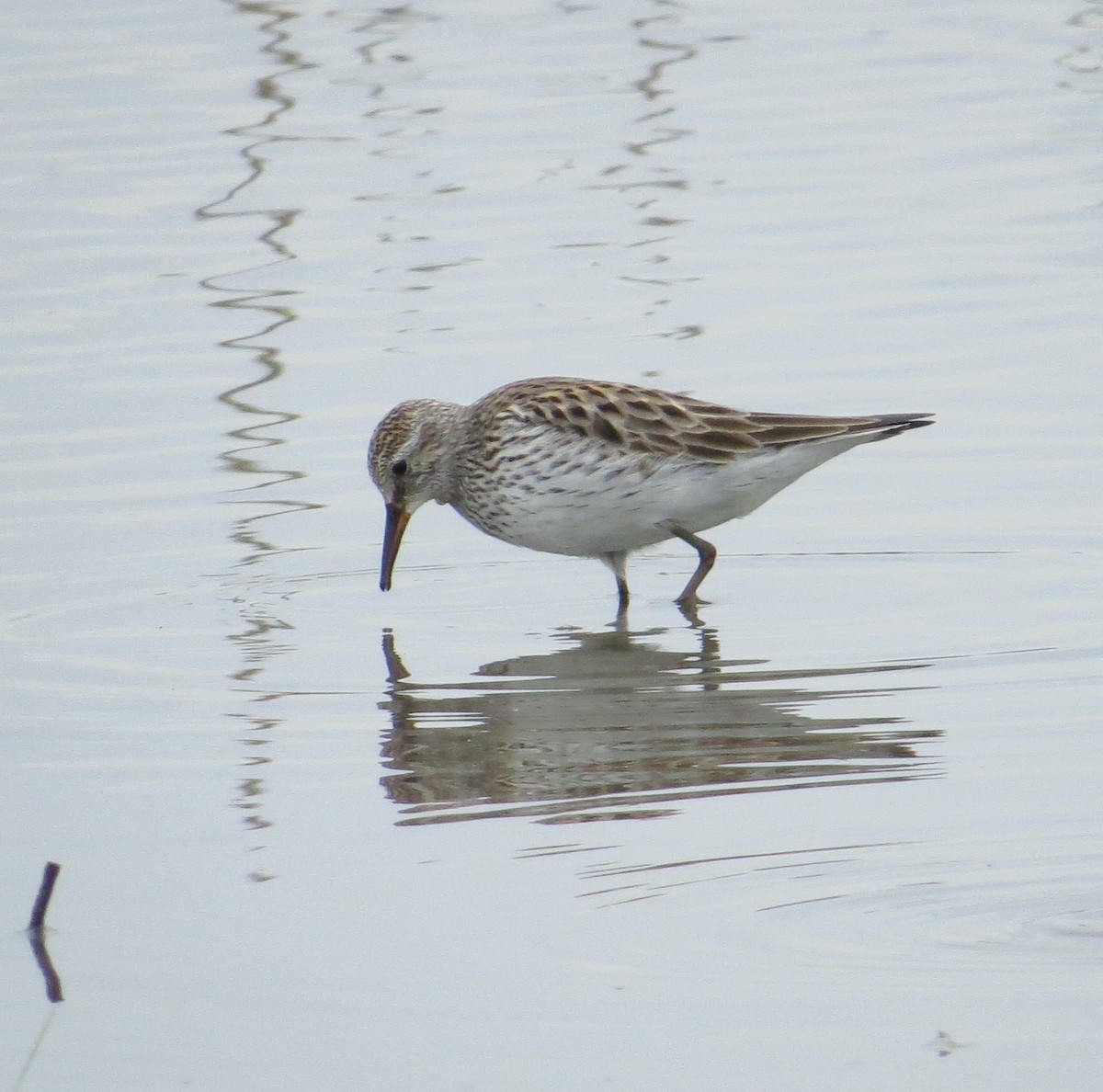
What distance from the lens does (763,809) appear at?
6000mm

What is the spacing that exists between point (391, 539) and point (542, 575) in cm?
77

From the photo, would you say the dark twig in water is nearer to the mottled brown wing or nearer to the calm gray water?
the calm gray water

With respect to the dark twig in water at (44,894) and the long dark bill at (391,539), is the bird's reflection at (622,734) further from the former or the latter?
the dark twig in water at (44,894)

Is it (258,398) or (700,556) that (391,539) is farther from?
(258,398)

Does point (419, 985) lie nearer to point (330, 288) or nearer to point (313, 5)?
point (330, 288)

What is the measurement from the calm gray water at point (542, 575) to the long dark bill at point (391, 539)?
115mm

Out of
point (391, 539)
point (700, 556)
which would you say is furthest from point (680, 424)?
point (391, 539)

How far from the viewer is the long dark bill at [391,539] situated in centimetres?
895

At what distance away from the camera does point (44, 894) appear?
4.84 meters

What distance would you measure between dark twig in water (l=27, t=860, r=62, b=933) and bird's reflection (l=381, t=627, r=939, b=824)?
51.5 inches

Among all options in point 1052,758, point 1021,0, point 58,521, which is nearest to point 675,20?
point 1021,0

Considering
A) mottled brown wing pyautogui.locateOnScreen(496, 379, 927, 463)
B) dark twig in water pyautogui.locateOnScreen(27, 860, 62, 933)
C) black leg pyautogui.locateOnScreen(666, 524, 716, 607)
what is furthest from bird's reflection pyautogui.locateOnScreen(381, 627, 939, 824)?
dark twig in water pyautogui.locateOnScreen(27, 860, 62, 933)

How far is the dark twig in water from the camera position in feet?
15.6

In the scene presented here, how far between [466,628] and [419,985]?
3.61 metres
